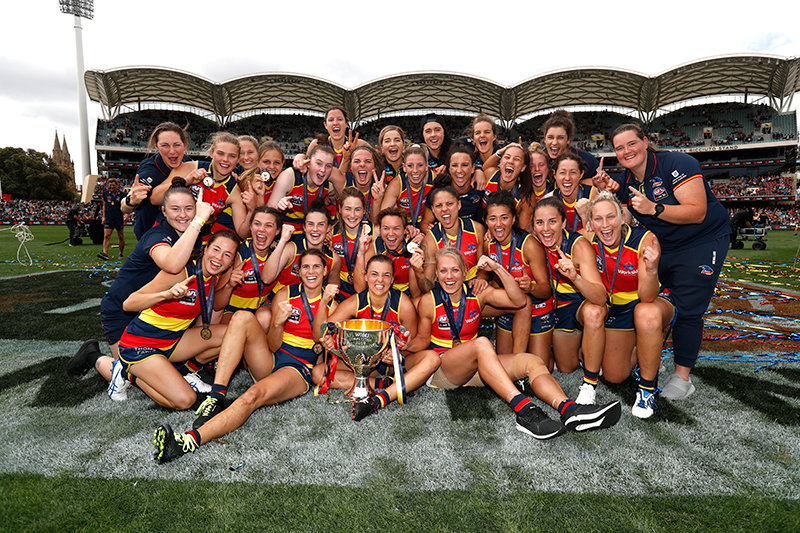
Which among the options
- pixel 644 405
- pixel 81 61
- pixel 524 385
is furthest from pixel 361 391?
pixel 81 61

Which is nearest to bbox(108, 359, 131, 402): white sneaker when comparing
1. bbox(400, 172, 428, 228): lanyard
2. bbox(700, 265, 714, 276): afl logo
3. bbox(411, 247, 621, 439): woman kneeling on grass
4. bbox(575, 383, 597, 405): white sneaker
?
bbox(411, 247, 621, 439): woman kneeling on grass

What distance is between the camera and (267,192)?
14.2 ft

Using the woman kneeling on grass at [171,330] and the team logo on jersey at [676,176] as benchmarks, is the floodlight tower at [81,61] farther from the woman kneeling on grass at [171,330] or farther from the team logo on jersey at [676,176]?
the team logo on jersey at [676,176]

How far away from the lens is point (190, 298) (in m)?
3.13

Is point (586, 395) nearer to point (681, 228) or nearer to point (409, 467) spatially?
point (409, 467)

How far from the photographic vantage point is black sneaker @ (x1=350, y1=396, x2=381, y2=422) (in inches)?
108

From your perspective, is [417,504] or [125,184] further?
[125,184]

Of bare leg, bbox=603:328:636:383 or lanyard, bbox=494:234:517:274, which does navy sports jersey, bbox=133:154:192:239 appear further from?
bare leg, bbox=603:328:636:383

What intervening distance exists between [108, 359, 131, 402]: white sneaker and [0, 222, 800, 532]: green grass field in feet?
0.30

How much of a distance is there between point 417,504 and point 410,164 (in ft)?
10.1

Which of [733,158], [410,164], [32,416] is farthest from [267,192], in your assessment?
[733,158]

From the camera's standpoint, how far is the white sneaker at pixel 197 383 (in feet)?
10.9

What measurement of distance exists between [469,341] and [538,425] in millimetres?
783

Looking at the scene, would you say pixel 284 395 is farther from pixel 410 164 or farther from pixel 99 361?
pixel 410 164
